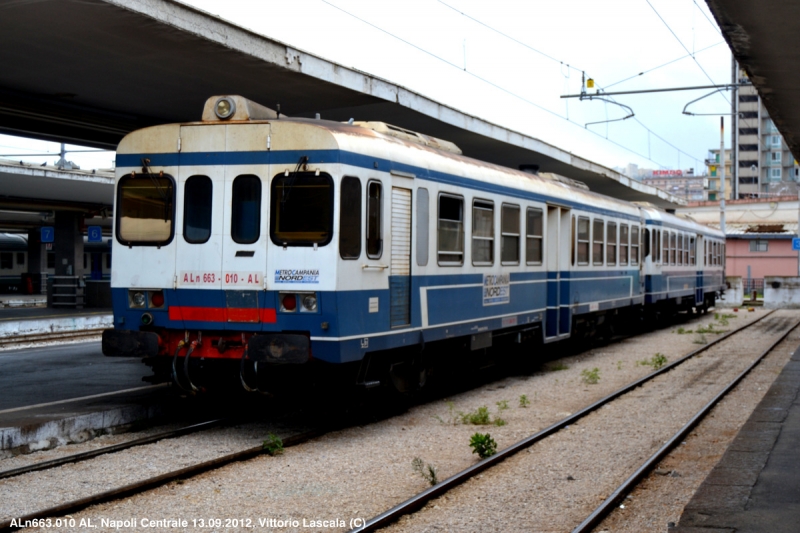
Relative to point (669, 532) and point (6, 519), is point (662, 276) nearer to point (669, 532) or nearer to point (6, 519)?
point (669, 532)

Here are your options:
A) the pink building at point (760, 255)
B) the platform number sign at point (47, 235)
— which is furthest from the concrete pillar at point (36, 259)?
the pink building at point (760, 255)

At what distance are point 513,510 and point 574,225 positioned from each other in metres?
9.79

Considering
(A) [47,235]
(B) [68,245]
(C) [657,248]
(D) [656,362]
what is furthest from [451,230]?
(B) [68,245]

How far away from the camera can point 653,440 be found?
30.8 ft

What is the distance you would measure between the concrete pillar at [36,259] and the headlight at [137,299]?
41.8 meters

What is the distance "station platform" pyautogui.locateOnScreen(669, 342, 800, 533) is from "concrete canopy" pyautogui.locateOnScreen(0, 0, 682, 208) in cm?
743

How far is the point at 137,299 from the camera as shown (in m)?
9.42

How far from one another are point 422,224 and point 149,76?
4961 mm

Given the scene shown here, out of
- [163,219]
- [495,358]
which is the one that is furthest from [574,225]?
[163,219]

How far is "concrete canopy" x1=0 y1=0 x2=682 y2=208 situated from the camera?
33.1 ft

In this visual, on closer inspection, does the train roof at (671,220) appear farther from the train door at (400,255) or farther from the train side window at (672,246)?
the train door at (400,255)

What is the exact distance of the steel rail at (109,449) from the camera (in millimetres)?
7363

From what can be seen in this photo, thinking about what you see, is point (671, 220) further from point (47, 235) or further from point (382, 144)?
point (47, 235)

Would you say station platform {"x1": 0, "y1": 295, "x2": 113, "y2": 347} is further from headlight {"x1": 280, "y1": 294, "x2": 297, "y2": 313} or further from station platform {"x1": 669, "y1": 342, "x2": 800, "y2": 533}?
station platform {"x1": 669, "y1": 342, "x2": 800, "y2": 533}
